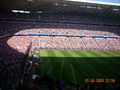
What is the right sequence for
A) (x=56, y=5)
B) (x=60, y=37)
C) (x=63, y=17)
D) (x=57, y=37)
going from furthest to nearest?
(x=63, y=17), (x=60, y=37), (x=57, y=37), (x=56, y=5)

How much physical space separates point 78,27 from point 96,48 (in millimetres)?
12907

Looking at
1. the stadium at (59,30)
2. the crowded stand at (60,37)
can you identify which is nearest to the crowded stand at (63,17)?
the stadium at (59,30)

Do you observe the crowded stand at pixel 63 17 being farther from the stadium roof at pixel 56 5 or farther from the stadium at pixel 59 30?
the stadium roof at pixel 56 5

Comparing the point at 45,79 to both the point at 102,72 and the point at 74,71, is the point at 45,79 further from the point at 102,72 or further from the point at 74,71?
the point at 102,72

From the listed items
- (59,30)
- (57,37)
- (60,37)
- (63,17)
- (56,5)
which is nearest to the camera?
(56,5)

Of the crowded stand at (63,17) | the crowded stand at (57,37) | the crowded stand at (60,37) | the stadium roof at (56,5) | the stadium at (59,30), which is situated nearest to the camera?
the stadium at (59,30)

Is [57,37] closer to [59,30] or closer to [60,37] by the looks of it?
[60,37]

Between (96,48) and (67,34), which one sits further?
(67,34)

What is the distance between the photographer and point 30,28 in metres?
44.3

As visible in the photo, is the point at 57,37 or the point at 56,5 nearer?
the point at 56,5

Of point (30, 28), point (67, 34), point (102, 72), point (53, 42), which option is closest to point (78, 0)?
point (67, 34)

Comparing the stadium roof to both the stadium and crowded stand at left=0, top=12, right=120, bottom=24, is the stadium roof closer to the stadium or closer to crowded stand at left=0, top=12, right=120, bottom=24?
the stadium

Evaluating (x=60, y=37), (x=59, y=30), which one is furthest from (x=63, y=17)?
(x=60, y=37)

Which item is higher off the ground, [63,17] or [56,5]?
[56,5]
